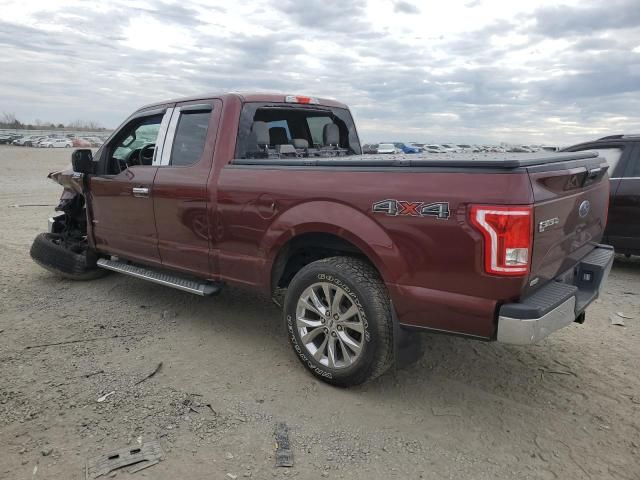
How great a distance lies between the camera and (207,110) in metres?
4.37

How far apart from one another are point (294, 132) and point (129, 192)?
1651mm

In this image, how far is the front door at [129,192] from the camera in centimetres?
472

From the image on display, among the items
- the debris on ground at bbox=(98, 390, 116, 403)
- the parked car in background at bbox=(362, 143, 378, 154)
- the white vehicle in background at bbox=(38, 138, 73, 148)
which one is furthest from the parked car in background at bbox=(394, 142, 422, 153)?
the white vehicle in background at bbox=(38, 138, 73, 148)

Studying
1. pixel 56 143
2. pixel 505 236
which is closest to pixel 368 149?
pixel 505 236

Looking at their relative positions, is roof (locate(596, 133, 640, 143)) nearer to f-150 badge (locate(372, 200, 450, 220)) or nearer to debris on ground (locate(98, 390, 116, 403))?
f-150 badge (locate(372, 200, 450, 220))

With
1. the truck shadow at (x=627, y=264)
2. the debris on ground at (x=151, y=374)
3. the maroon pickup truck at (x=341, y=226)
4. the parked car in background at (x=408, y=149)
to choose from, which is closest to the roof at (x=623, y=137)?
the truck shadow at (x=627, y=264)

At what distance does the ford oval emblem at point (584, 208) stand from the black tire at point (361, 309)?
1345 mm

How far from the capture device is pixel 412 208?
2959mm

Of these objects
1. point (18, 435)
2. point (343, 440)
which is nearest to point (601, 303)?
point (343, 440)

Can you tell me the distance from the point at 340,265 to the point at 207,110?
1.90m

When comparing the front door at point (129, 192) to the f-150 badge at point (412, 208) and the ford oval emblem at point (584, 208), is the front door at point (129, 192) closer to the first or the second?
the f-150 badge at point (412, 208)

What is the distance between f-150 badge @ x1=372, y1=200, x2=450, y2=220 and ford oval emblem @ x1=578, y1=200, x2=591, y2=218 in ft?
3.58

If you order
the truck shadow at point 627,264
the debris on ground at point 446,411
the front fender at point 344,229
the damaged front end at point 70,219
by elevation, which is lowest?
the truck shadow at point 627,264

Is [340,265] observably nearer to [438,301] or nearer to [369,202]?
[369,202]
